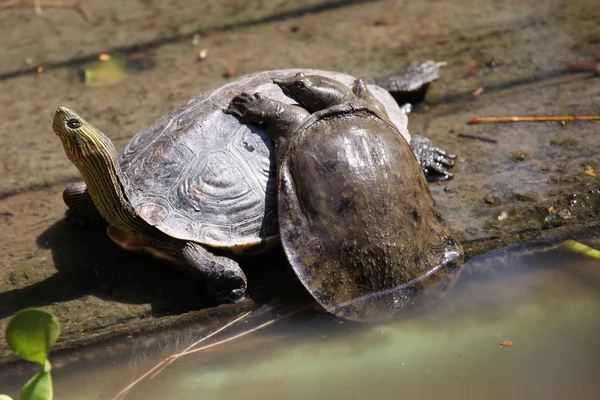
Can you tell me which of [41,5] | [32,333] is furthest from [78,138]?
[41,5]

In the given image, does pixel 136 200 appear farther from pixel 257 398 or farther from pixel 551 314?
pixel 551 314

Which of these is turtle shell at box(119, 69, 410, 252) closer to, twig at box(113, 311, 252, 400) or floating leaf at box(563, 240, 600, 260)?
twig at box(113, 311, 252, 400)

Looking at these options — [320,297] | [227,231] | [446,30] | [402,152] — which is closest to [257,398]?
[320,297]

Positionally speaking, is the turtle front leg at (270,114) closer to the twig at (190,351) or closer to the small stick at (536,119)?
the twig at (190,351)

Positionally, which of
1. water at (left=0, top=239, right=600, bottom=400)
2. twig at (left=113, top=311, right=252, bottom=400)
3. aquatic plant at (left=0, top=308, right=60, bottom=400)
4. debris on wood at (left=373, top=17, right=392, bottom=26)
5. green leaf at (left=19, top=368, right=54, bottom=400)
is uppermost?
debris on wood at (left=373, top=17, right=392, bottom=26)

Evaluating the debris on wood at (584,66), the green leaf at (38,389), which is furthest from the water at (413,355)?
the debris on wood at (584,66)

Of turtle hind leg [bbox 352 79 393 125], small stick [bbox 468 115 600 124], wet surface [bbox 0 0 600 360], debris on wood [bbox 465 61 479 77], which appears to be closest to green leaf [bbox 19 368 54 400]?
wet surface [bbox 0 0 600 360]
